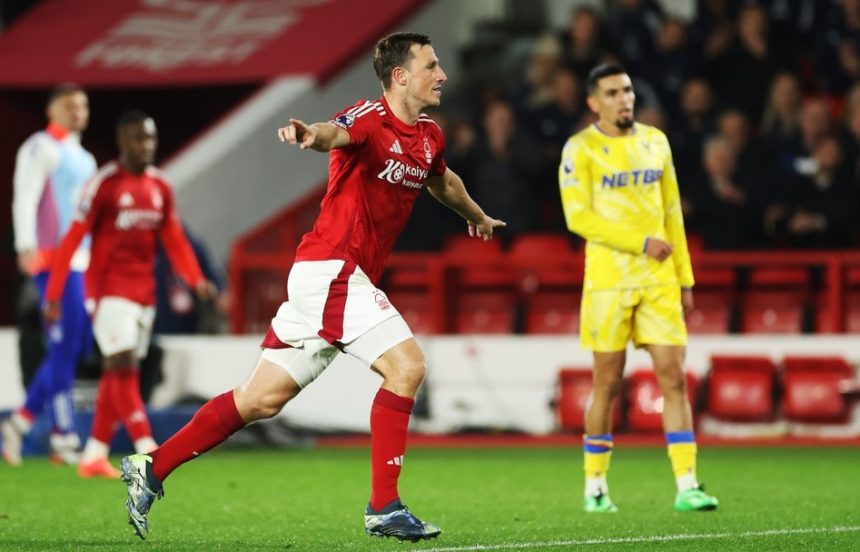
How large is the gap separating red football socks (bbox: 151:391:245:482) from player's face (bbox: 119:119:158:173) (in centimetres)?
392

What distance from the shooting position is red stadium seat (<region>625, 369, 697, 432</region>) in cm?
1312

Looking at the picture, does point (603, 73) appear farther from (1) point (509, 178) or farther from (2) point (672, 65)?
(2) point (672, 65)

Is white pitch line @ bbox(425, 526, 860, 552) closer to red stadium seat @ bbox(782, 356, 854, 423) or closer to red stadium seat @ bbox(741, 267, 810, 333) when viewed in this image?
red stadium seat @ bbox(782, 356, 854, 423)

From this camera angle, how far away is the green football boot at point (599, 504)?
8.27 metres

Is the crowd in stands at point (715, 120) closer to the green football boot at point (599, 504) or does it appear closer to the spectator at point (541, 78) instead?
the spectator at point (541, 78)

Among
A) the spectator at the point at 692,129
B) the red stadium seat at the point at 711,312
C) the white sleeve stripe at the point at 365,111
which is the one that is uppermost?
the spectator at the point at 692,129

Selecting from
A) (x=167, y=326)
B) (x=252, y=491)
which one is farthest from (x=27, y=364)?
(x=252, y=491)

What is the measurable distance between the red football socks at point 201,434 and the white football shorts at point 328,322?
0.86 ft

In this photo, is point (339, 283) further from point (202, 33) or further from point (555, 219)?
point (202, 33)

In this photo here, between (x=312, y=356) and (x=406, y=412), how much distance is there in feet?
1.46

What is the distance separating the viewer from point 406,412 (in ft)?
22.0

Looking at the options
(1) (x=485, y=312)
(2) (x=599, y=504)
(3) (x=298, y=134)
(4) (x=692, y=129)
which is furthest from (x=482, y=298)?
(3) (x=298, y=134)

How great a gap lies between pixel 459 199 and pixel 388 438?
1.20 metres

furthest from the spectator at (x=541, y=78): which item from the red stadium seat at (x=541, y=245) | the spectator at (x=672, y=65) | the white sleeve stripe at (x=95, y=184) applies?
the white sleeve stripe at (x=95, y=184)
